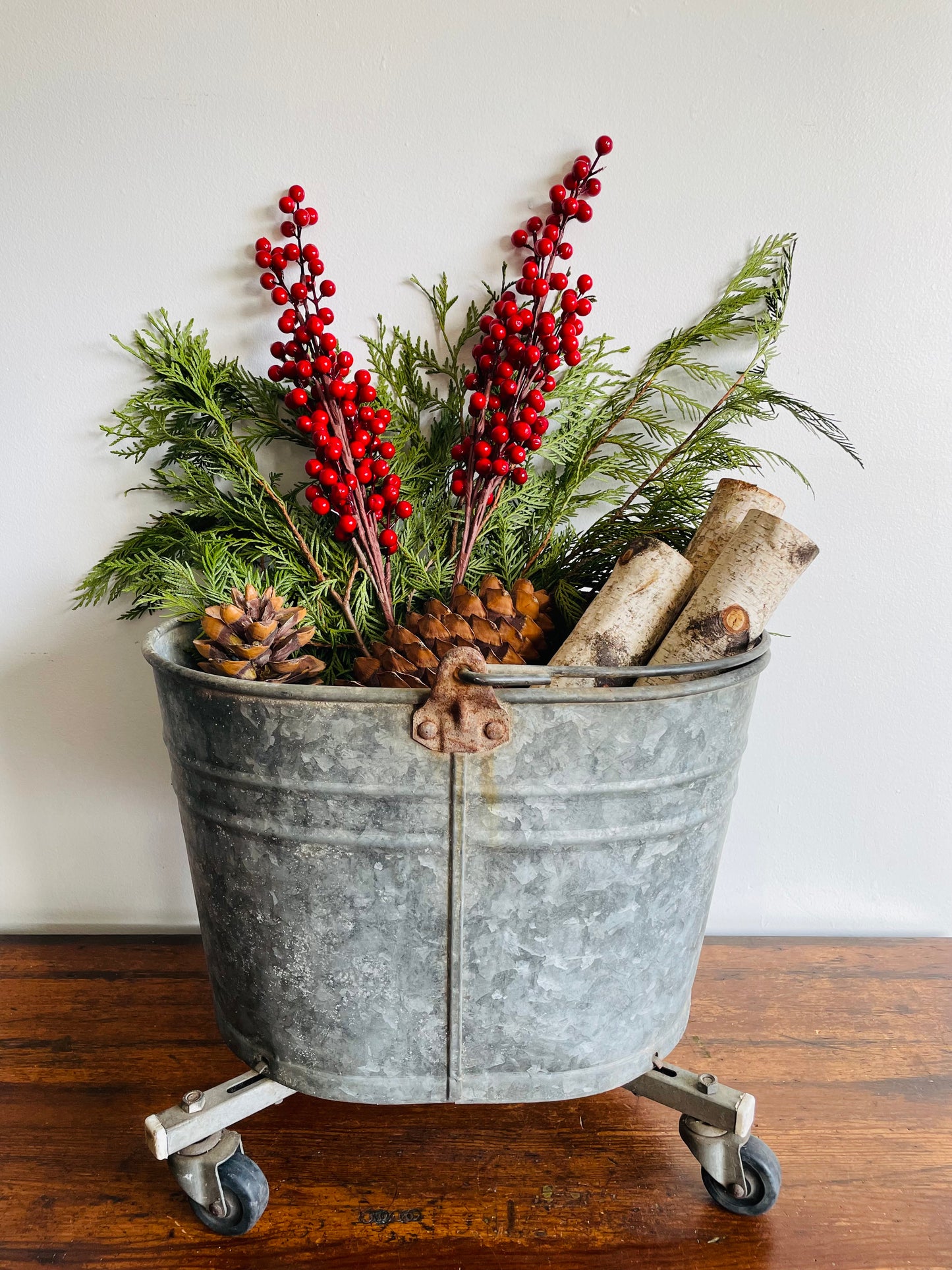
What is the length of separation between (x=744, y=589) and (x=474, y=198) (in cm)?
57

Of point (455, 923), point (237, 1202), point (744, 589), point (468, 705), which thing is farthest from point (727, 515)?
point (237, 1202)

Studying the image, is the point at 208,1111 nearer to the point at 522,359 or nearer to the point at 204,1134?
the point at 204,1134

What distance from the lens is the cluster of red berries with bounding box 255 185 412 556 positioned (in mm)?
986

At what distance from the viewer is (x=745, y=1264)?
0.85 metres

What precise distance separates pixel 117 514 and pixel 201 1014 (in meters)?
0.64

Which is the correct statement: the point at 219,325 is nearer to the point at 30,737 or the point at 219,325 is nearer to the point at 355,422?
Result: the point at 355,422

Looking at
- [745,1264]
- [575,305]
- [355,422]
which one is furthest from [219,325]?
[745,1264]

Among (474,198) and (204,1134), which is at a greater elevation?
(474,198)

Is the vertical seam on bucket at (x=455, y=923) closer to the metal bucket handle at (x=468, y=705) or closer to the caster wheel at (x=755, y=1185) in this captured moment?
the metal bucket handle at (x=468, y=705)

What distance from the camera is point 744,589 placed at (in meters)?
0.88

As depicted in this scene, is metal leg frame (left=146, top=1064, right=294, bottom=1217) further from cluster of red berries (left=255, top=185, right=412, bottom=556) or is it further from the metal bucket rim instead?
cluster of red berries (left=255, top=185, right=412, bottom=556)

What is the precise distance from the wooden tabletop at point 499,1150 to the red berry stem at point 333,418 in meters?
0.57

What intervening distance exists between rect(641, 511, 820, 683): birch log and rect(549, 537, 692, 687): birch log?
0.04 m

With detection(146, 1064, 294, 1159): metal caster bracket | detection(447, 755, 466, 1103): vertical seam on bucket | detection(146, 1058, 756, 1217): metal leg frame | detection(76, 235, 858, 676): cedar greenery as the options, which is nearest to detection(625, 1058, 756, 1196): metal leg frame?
detection(146, 1058, 756, 1217): metal leg frame
